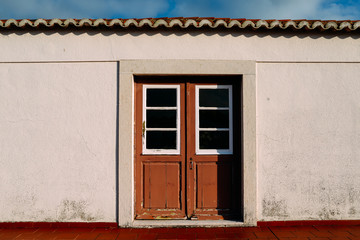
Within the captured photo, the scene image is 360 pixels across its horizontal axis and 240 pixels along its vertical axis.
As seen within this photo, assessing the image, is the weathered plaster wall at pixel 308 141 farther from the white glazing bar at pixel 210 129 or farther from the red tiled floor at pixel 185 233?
the white glazing bar at pixel 210 129

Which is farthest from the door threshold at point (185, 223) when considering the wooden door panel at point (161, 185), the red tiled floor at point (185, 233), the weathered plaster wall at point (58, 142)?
the weathered plaster wall at point (58, 142)

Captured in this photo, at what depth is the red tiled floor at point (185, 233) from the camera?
400 cm

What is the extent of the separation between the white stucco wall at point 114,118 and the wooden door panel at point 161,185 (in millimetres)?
595

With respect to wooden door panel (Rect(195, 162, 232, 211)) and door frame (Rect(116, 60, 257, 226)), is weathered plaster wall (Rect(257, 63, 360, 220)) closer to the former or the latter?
door frame (Rect(116, 60, 257, 226))

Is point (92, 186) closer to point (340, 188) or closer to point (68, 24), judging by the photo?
point (68, 24)

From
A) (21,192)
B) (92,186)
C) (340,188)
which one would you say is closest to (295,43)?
(340,188)

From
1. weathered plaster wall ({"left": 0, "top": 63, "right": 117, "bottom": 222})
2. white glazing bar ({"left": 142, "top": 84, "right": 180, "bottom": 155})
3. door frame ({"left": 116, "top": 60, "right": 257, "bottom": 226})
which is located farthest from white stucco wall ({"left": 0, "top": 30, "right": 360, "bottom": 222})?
white glazing bar ({"left": 142, "top": 84, "right": 180, "bottom": 155})

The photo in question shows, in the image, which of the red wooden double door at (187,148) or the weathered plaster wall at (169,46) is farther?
the red wooden double door at (187,148)

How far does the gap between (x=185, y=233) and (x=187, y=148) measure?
4.49ft

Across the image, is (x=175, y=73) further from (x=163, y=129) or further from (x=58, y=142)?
(x=58, y=142)

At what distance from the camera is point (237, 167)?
4.61 meters

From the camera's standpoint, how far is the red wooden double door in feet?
15.0

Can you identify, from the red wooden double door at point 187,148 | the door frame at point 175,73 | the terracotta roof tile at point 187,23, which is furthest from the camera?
the red wooden double door at point 187,148

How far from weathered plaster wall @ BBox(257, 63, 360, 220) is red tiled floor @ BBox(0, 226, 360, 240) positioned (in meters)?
0.25
